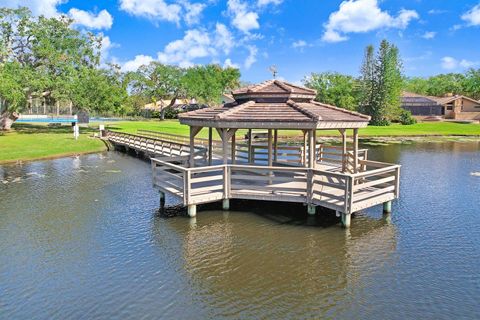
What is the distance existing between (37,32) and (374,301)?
4261 cm

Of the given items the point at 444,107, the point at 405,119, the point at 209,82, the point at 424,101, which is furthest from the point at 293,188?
the point at 444,107

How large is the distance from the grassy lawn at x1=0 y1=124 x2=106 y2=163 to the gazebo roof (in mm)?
16383

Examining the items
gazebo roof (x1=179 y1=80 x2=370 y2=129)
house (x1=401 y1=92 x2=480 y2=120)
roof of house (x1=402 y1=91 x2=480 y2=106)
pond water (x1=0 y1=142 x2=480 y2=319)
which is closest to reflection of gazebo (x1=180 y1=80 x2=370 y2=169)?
gazebo roof (x1=179 y1=80 x2=370 y2=129)

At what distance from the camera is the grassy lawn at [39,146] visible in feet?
89.6

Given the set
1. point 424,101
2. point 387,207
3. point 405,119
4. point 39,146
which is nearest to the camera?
point 387,207

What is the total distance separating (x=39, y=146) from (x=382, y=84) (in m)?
56.2

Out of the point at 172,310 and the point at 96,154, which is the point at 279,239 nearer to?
the point at 172,310

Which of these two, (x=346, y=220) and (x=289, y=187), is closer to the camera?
(x=346, y=220)

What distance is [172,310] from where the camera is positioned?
765 cm

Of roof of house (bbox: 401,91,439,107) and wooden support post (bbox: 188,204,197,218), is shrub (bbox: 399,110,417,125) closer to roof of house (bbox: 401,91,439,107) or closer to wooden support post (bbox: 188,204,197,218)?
roof of house (bbox: 401,91,439,107)

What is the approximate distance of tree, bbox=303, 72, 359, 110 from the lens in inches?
2872

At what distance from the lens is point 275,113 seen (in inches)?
535

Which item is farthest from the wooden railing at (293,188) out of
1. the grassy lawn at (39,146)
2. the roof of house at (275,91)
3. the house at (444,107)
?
the house at (444,107)

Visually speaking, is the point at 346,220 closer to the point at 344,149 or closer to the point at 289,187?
the point at 289,187
